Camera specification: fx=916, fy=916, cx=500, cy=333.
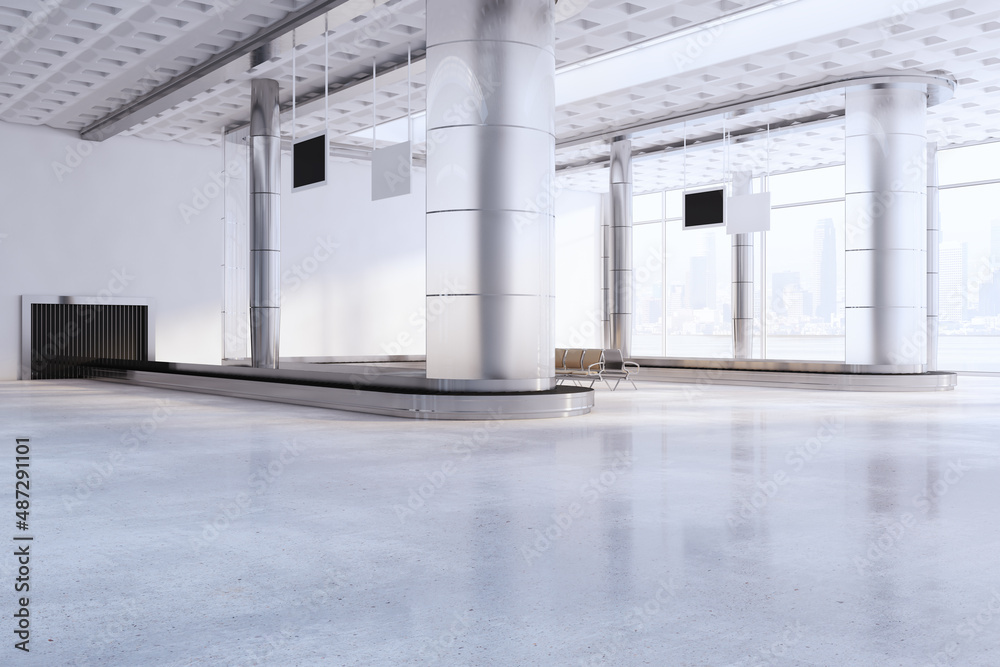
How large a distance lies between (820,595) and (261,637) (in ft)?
7.84

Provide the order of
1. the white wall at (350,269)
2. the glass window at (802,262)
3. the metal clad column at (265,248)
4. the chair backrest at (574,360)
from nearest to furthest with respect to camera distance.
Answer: the chair backrest at (574,360) → the metal clad column at (265,248) → the white wall at (350,269) → the glass window at (802,262)

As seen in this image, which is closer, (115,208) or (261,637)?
(261,637)

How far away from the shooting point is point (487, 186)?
12383mm

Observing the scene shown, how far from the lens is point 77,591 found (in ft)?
13.5

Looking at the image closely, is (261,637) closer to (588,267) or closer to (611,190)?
(611,190)

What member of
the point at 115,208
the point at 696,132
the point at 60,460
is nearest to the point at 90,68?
the point at 115,208

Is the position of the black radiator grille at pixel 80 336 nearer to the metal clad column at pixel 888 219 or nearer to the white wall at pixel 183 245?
the white wall at pixel 183 245

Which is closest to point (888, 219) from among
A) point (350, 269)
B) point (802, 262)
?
point (802, 262)

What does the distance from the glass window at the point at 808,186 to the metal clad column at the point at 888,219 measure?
10538 mm

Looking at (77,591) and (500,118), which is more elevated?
(500,118)

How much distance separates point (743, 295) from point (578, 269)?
Result: 783 centimetres

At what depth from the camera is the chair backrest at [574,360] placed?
19530 mm

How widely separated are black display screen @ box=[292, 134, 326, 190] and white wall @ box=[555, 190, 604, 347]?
17.7 meters

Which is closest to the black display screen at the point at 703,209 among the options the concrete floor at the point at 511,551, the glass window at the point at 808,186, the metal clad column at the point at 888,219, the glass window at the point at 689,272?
the metal clad column at the point at 888,219
